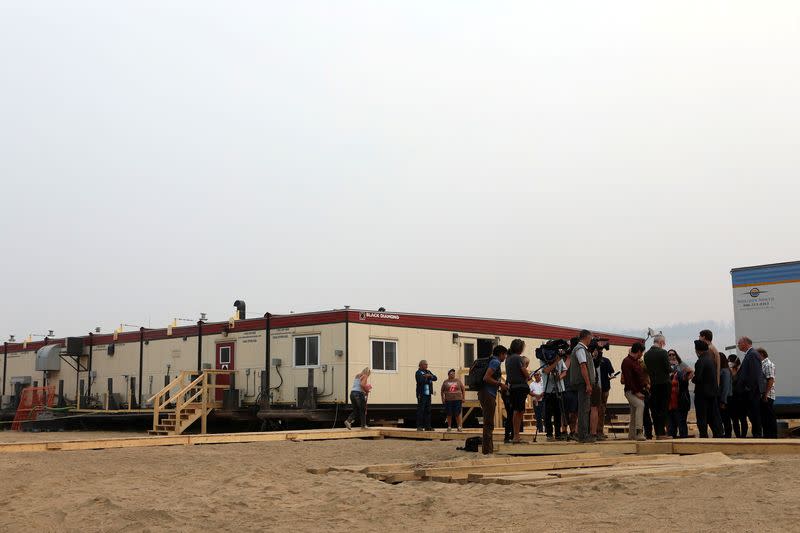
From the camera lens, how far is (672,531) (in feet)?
22.1

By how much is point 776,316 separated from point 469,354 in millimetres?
10308

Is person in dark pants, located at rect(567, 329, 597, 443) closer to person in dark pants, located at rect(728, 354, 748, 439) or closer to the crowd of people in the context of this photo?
the crowd of people

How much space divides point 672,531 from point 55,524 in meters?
5.48

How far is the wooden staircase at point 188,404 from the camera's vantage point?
24188 mm

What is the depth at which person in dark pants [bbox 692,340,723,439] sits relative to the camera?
14312 millimetres

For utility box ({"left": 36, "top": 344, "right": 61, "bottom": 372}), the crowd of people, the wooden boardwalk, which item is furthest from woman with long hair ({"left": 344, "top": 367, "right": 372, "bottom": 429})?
utility box ({"left": 36, "top": 344, "right": 61, "bottom": 372})

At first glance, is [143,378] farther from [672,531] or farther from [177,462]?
[672,531]

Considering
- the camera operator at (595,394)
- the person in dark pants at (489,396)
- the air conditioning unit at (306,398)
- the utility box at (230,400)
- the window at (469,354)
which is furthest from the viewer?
the window at (469,354)

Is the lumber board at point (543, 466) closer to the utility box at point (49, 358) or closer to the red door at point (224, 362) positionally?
the red door at point (224, 362)

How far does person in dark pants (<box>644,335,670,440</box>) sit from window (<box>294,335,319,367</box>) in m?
11.4

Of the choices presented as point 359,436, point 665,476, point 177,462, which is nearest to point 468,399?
point 359,436

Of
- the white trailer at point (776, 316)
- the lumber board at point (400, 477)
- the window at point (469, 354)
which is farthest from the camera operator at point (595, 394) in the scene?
the window at point (469, 354)

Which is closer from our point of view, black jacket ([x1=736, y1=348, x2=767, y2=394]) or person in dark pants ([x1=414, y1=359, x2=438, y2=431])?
black jacket ([x1=736, y1=348, x2=767, y2=394])

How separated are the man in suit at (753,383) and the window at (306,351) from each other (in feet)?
40.5
